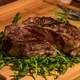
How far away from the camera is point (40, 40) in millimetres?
2092

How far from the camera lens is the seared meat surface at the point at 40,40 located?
207 cm

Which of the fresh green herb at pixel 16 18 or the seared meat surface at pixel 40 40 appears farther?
the fresh green herb at pixel 16 18

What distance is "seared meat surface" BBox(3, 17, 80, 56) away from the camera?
6.79ft

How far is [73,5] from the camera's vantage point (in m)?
2.98

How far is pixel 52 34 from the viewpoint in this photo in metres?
2.14

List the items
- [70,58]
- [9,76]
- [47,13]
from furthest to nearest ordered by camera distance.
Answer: [47,13]
[70,58]
[9,76]

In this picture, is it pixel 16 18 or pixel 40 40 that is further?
pixel 16 18

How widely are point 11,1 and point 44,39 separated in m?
1.22

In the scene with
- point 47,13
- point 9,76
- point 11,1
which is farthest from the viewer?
point 11,1

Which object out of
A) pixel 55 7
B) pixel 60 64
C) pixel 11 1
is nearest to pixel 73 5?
pixel 55 7

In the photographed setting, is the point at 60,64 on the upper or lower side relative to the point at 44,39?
lower

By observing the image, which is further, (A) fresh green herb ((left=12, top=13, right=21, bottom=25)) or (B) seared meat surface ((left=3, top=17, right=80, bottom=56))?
(A) fresh green herb ((left=12, top=13, right=21, bottom=25))

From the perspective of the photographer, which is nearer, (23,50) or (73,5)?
(23,50)

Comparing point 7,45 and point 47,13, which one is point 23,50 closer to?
point 7,45
